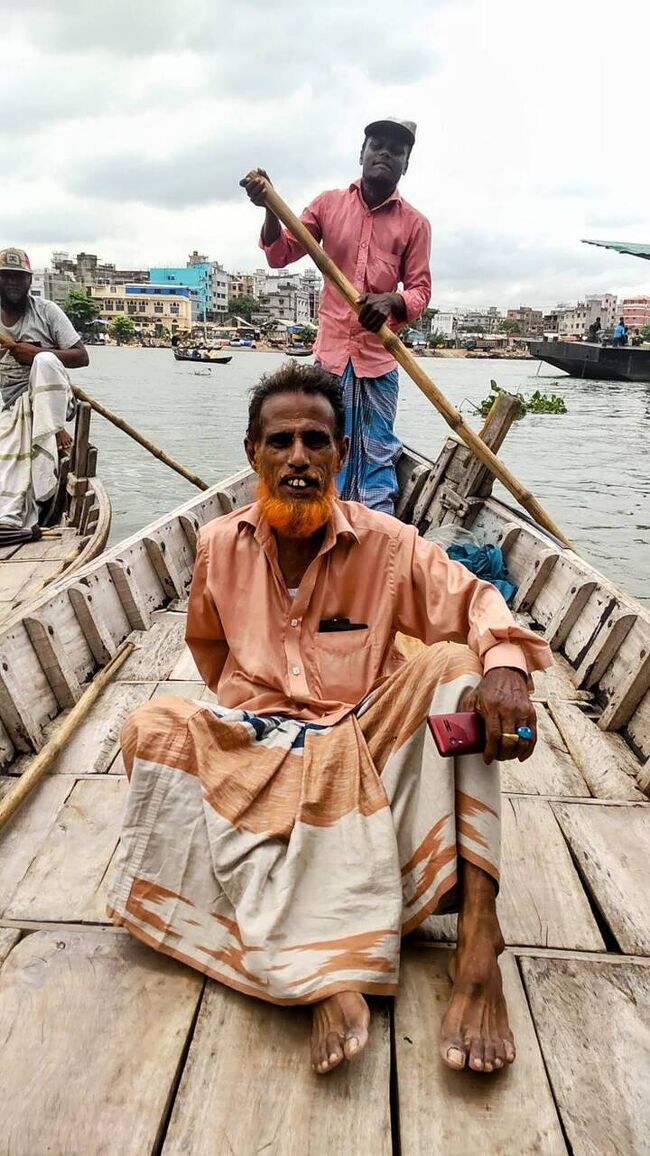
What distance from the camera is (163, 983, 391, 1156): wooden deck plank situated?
3.89ft

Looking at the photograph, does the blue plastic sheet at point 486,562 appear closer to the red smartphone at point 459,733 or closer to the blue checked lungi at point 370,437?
the blue checked lungi at point 370,437

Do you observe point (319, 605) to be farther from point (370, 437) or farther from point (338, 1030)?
point (370, 437)

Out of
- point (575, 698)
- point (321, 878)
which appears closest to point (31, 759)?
point (321, 878)

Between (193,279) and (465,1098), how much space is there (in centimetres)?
11551

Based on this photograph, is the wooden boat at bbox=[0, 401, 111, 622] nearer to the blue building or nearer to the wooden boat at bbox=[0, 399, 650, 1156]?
the wooden boat at bbox=[0, 399, 650, 1156]

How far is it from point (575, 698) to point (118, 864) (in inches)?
74.3

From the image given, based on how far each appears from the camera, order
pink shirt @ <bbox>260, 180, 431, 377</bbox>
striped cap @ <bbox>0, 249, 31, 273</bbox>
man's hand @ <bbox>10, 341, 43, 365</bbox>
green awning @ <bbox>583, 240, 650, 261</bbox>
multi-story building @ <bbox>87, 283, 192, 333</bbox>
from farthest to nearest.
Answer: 1. multi-story building @ <bbox>87, 283, 192, 333</bbox>
2. green awning @ <bbox>583, 240, 650, 261</bbox>
3. man's hand @ <bbox>10, 341, 43, 365</bbox>
4. striped cap @ <bbox>0, 249, 31, 273</bbox>
5. pink shirt @ <bbox>260, 180, 431, 377</bbox>

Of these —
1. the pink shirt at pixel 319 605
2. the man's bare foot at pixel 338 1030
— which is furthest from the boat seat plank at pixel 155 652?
the man's bare foot at pixel 338 1030

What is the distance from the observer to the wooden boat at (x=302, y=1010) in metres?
1.21

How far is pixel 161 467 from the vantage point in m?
14.0

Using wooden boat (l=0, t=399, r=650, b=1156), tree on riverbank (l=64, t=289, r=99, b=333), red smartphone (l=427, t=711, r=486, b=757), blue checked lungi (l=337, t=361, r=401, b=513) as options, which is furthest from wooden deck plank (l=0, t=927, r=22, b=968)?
tree on riverbank (l=64, t=289, r=99, b=333)

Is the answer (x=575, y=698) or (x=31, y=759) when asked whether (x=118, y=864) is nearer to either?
(x=31, y=759)

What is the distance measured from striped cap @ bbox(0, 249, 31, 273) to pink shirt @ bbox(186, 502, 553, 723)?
3793 millimetres

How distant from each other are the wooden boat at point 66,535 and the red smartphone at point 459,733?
2.62 meters
